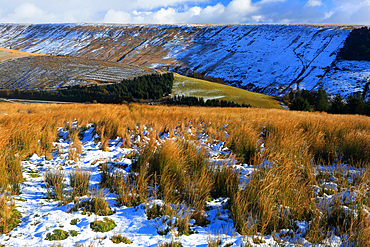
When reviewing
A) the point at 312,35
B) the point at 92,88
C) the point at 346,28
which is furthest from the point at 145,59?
the point at 346,28

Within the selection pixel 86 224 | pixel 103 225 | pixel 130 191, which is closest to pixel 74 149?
pixel 130 191

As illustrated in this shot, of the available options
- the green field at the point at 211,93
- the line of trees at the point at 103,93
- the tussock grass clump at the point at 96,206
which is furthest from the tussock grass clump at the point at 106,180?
the green field at the point at 211,93

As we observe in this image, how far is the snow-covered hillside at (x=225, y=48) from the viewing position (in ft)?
203

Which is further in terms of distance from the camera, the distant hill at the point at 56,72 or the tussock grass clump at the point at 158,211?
the distant hill at the point at 56,72

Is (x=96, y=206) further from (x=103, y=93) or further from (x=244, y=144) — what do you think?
(x=103, y=93)

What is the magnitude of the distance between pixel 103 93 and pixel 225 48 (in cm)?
7630

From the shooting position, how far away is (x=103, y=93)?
2761 centimetres

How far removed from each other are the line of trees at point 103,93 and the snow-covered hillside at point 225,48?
1686 inches

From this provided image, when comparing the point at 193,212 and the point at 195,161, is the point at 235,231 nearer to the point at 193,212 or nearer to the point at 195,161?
the point at 193,212

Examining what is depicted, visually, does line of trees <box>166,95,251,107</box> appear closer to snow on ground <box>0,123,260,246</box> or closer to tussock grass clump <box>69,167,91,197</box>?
tussock grass clump <box>69,167,91,197</box>

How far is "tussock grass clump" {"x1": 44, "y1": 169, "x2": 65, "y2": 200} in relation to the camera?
109 inches

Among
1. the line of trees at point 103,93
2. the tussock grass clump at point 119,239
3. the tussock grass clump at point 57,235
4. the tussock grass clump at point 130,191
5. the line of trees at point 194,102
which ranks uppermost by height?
the line of trees at point 103,93

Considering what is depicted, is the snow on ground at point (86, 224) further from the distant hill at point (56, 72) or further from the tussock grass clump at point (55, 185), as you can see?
the distant hill at point (56, 72)

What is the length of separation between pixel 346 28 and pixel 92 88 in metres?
108
